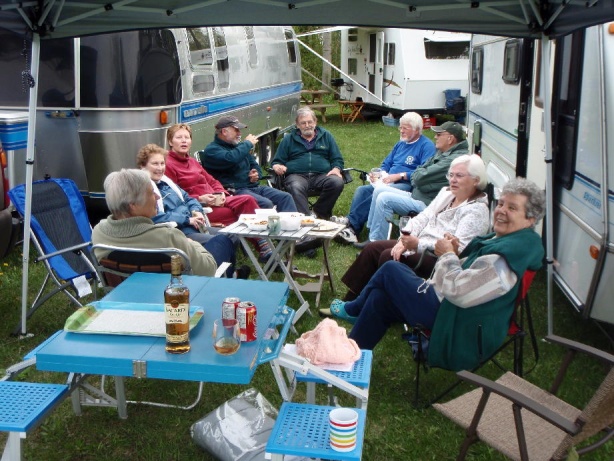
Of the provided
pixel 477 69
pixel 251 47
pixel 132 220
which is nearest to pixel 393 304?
pixel 132 220

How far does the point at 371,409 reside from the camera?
11.1 ft

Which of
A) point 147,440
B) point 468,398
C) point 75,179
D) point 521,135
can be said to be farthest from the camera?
point 75,179

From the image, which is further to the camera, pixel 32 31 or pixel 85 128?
pixel 85 128

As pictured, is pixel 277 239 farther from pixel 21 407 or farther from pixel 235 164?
pixel 21 407

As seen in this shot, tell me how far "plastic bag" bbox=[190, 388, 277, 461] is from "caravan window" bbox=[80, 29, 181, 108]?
3.13 metres

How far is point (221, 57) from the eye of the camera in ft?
23.1

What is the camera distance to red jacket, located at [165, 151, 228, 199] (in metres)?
5.31

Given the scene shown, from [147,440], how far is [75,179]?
3.00 m

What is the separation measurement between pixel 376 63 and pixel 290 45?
5122mm

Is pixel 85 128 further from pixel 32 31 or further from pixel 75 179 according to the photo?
pixel 32 31

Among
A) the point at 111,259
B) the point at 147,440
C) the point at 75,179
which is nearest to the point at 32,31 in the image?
the point at 111,259

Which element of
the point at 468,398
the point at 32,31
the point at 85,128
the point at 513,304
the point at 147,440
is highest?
the point at 32,31

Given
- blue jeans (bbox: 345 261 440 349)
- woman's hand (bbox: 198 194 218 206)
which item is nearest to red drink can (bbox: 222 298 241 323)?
blue jeans (bbox: 345 261 440 349)

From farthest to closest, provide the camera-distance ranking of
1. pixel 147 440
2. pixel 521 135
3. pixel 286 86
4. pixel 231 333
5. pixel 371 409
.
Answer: pixel 286 86 → pixel 521 135 → pixel 371 409 → pixel 147 440 → pixel 231 333
